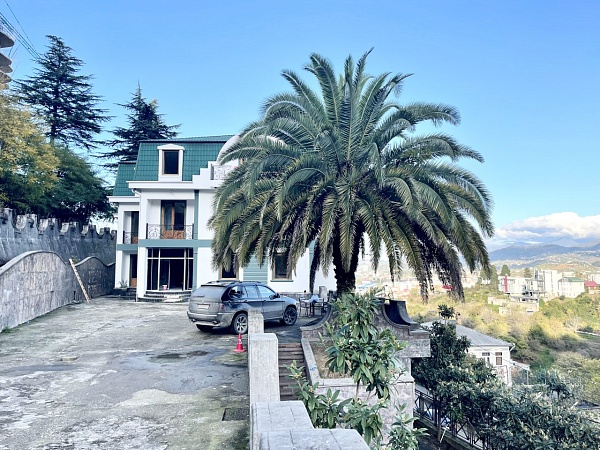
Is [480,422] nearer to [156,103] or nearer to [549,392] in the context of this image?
[549,392]

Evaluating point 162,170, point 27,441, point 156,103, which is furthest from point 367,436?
point 156,103

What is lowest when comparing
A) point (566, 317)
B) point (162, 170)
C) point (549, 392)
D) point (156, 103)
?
point (566, 317)

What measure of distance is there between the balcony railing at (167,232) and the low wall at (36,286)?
4077mm

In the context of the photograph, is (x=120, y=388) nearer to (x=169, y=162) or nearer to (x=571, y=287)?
(x=169, y=162)

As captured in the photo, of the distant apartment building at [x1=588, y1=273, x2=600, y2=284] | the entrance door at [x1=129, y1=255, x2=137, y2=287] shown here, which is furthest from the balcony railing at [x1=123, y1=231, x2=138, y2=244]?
the distant apartment building at [x1=588, y1=273, x2=600, y2=284]

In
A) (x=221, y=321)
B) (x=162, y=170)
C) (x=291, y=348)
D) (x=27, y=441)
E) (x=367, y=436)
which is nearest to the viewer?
(x=367, y=436)

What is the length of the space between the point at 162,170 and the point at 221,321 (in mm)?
14498

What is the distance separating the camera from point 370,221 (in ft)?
31.5

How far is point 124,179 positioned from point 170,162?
5823mm

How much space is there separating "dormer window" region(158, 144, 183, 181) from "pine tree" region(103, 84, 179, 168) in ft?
58.7

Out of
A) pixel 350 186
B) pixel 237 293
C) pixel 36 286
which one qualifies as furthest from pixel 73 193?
pixel 350 186

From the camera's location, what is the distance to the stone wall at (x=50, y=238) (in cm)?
2106

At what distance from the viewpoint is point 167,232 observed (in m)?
24.7

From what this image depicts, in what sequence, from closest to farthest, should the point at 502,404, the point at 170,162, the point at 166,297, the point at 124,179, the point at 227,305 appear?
the point at 502,404 < the point at 227,305 < the point at 166,297 < the point at 170,162 < the point at 124,179
